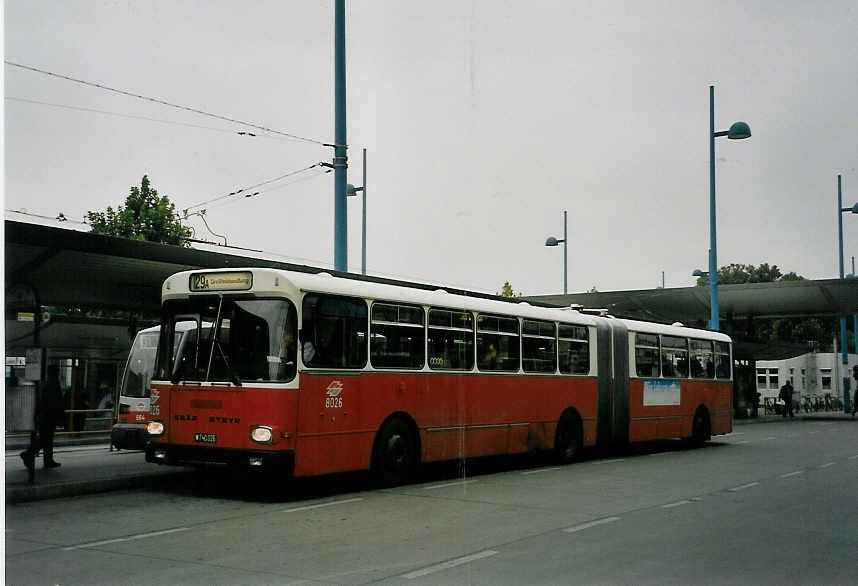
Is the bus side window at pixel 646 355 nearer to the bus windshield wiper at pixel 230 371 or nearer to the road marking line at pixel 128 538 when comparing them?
the bus windshield wiper at pixel 230 371

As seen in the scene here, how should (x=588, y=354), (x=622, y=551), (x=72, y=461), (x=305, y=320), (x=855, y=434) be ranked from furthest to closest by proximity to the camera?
(x=855, y=434) < (x=588, y=354) < (x=72, y=461) < (x=305, y=320) < (x=622, y=551)

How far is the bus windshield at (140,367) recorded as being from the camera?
18.3m

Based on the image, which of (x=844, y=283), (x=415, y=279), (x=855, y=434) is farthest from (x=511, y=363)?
(x=844, y=283)

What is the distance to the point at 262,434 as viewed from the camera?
12289mm

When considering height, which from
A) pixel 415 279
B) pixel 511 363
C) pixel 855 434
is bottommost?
pixel 855 434

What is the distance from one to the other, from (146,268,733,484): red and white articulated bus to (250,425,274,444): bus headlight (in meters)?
0.01

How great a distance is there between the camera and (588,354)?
20.0 m

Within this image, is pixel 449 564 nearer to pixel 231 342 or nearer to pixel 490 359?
pixel 231 342

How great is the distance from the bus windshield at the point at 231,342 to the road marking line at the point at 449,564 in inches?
177

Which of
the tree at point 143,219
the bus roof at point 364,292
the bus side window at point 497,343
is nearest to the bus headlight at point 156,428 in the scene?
the bus roof at point 364,292

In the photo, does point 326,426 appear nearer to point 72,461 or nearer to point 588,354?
point 72,461

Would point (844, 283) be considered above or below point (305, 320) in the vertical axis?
above

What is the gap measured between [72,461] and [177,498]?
4886 mm

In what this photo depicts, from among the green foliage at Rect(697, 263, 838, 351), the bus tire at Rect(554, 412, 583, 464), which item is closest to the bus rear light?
the bus tire at Rect(554, 412, 583, 464)
